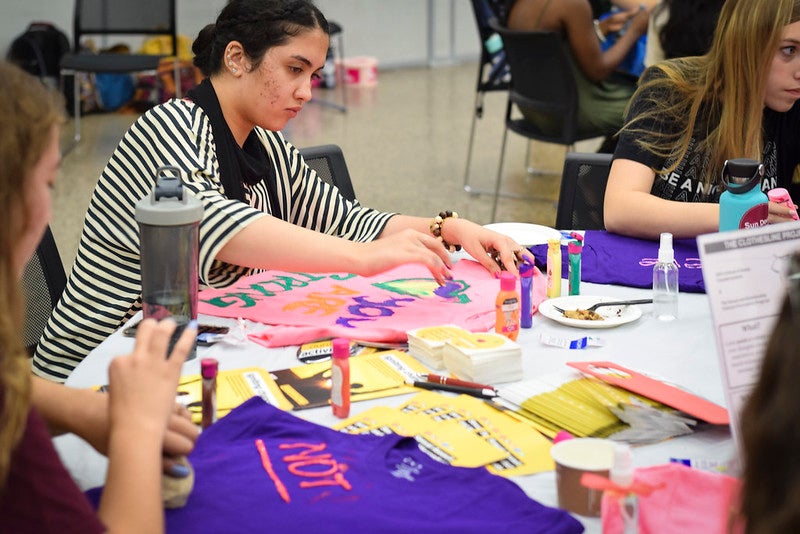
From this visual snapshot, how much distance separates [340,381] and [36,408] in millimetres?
497

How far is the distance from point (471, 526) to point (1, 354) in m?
0.54

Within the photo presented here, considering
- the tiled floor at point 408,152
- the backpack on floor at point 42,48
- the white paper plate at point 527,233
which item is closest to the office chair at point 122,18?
the backpack on floor at point 42,48

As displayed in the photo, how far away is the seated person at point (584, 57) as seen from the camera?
15.6 ft

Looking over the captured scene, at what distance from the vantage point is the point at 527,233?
7.76 feet

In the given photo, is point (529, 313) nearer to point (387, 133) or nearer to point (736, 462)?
point (736, 462)

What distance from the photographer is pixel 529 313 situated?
186cm

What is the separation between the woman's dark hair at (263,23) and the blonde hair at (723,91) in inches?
32.4

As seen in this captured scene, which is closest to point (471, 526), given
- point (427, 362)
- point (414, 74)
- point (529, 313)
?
point (427, 362)

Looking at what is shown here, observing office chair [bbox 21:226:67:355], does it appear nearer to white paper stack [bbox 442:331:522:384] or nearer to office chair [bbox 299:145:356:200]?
office chair [bbox 299:145:356:200]

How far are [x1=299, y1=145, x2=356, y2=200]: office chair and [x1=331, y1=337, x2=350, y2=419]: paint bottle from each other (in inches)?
50.0

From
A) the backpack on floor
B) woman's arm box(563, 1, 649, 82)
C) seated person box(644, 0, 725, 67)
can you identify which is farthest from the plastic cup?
the backpack on floor

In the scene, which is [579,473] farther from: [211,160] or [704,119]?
[704,119]

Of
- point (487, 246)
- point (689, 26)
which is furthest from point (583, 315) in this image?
point (689, 26)

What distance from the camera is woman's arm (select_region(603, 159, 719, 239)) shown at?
2.24 meters
